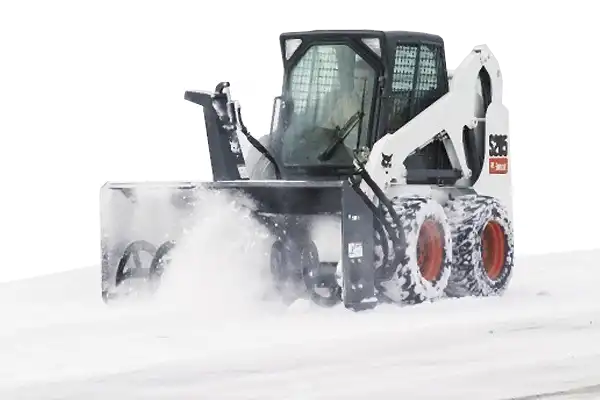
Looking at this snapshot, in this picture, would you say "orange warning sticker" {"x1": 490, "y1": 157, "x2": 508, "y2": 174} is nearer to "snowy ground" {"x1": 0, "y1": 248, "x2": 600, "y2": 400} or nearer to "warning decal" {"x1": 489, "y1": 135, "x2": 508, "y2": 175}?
"warning decal" {"x1": 489, "y1": 135, "x2": 508, "y2": 175}

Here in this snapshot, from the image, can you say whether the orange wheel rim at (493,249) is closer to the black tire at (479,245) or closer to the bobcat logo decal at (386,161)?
the black tire at (479,245)

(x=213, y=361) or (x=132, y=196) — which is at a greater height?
(x=132, y=196)

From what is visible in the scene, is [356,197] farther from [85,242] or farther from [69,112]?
[69,112]

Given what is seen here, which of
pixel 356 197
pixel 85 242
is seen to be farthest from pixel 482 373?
pixel 85 242

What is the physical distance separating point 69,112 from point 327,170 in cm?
416

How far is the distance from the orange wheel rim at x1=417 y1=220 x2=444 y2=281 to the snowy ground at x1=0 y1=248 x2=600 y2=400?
30cm

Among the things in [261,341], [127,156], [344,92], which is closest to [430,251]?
[344,92]

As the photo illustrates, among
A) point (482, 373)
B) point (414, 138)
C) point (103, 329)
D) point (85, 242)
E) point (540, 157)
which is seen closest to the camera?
point (482, 373)

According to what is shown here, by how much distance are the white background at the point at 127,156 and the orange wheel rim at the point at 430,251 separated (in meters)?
2.32

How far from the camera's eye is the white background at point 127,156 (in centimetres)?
1502

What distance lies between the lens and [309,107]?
13.3 metres

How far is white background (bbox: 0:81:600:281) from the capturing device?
15.0 metres

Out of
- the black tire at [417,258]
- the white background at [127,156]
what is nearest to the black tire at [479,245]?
the black tire at [417,258]

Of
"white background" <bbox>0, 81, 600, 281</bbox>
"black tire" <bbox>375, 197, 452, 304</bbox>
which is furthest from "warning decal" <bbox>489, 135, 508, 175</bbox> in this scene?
"white background" <bbox>0, 81, 600, 281</bbox>
